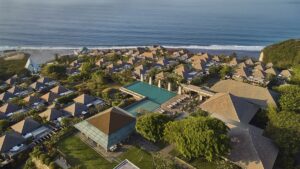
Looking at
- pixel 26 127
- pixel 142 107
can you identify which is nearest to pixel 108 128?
pixel 142 107

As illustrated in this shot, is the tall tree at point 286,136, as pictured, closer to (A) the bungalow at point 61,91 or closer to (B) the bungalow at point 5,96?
(A) the bungalow at point 61,91

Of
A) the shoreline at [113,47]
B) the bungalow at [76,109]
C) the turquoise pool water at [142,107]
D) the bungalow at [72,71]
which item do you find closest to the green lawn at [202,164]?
the turquoise pool water at [142,107]

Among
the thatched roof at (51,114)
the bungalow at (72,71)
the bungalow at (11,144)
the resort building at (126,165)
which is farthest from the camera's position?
the bungalow at (72,71)

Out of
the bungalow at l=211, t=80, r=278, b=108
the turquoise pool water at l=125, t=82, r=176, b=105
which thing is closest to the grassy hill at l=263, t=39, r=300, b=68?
the bungalow at l=211, t=80, r=278, b=108

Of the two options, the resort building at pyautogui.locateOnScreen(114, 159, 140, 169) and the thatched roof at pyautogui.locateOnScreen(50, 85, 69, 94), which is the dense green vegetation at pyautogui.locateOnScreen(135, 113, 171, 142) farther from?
the thatched roof at pyautogui.locateOnScreen(50, 85, 69, 94)

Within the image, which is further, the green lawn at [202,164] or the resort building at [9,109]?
the resort building at [9,109]

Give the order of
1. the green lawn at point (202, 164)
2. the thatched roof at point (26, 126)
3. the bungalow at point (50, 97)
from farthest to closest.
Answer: the bungalow at point (50, 97), the thatched roof at point (26, 126), the green lawn at point (202, 164)
